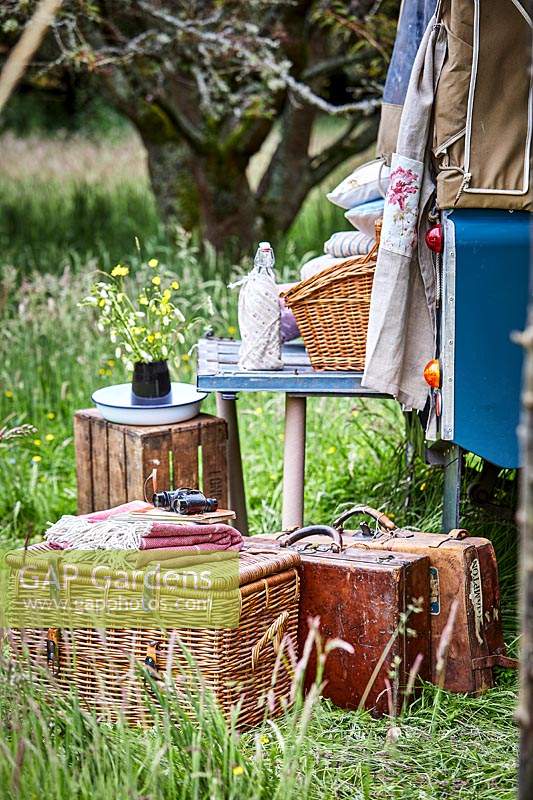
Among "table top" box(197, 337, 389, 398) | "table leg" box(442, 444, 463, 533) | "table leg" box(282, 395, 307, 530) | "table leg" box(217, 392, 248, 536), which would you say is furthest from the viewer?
"table leg" box(217, 392, 248, 536)

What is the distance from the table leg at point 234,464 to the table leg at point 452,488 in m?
Result: 0.98

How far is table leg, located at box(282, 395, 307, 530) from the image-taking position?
3803mm

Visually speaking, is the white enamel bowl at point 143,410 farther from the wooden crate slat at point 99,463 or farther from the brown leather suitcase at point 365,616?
the brown leather suitcase at point 365,616

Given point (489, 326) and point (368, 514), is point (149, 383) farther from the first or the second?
point (489, 326)

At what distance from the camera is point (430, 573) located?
10.9ft

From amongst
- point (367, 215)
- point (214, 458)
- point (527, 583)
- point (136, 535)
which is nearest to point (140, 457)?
point (214, 458)

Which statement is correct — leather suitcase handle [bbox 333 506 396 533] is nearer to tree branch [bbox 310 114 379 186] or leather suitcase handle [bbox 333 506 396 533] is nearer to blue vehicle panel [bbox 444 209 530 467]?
blue vehicle panel [bbox 444 209 530 467]

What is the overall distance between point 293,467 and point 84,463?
0.81 metres

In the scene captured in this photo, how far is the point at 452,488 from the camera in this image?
360 centimetres

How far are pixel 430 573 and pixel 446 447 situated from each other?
1.72 feet

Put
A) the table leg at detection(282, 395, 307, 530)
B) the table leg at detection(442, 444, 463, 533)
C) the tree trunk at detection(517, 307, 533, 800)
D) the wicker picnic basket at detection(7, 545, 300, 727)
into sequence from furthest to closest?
the table leg at detection(282, 395, 307, 530) < the table leg at detection(442, 444, 463, 533) < the wicker picnic basket at detection(7, 545, 300, 727) < the tree trunk at detection(517, 307, 533, 800)

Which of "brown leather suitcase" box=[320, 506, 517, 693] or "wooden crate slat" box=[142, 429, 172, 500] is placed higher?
"wooden crate slat" box=[142, 429, 172, 500]

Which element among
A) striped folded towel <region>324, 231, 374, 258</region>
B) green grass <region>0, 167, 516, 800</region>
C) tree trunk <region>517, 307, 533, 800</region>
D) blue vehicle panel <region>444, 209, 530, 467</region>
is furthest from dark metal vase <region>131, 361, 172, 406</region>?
tree trunk <region>517, 307, 533, 800</region>

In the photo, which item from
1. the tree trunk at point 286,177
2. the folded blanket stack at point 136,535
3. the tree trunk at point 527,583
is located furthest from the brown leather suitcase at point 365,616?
the tree trunk at point 286,177
